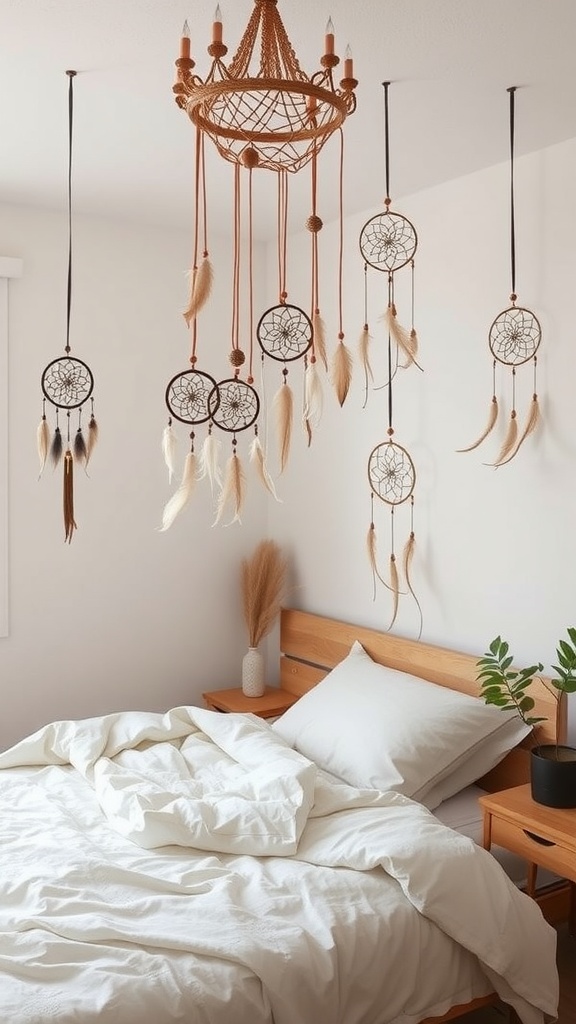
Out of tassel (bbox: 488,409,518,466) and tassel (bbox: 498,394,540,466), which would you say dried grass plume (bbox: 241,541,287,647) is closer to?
tassel (bbox: 488,409,518,466)

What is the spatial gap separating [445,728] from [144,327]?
218 centimetres

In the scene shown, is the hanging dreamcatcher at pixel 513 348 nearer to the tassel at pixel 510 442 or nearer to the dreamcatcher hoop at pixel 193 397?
the tassel at pixel 510 442

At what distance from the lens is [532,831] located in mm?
2352

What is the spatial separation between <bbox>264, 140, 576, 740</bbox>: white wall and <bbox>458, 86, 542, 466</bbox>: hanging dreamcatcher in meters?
0.03

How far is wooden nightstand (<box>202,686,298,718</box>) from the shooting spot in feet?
12.5

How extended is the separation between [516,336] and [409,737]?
133 centimetres

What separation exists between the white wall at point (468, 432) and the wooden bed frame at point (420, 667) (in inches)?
3.9

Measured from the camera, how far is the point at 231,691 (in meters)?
4.14

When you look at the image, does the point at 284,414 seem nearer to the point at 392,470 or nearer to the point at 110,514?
the point at 392,470

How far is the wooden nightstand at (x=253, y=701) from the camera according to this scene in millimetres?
3816

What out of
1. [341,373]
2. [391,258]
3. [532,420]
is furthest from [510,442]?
[341,373]

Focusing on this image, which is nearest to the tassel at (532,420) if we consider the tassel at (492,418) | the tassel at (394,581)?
the tassel at (492,418)

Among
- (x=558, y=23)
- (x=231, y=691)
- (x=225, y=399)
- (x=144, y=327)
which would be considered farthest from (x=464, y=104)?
(x=231, y=691)

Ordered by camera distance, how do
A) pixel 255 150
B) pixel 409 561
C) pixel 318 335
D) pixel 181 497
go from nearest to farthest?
pixel 255 150
pixel 181 497
pixel 318 335
pixel 409 561
